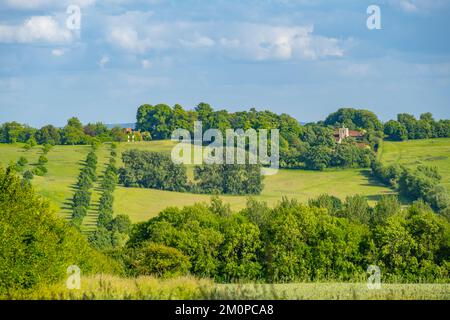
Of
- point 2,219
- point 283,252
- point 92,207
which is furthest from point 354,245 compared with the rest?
point 92,207

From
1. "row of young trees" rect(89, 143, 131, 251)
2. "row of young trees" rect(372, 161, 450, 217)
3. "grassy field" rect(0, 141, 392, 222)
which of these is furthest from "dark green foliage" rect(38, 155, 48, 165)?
"row of young trees" rect(372, 161, 450, 217)

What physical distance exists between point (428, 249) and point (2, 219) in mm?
50216

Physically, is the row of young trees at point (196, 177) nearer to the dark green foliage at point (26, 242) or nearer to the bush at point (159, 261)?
the bush at point (159, 261)

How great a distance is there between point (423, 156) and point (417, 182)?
101 feet

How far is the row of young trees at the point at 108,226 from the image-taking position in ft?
376

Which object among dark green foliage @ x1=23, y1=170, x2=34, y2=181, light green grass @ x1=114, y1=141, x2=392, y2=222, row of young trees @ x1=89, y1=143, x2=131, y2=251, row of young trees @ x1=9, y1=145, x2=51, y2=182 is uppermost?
row of young trees @ x1=9, y1=145, x2=51, y2=182

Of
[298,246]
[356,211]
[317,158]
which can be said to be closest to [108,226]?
[356,211]

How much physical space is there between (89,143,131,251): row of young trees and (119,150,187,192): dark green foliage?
13.0 meters

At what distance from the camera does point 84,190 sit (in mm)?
140750

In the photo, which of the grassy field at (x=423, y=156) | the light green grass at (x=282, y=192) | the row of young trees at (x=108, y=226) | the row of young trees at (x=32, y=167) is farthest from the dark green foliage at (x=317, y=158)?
the row of young trees at (x=32, y=167)

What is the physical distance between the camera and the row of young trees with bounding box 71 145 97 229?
12825cm

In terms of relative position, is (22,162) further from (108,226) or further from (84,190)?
(108,226)

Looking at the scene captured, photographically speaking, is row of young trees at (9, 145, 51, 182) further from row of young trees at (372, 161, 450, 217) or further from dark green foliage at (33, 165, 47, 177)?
row of young trees at (372, 161, 450, 217)

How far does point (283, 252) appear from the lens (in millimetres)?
72250
